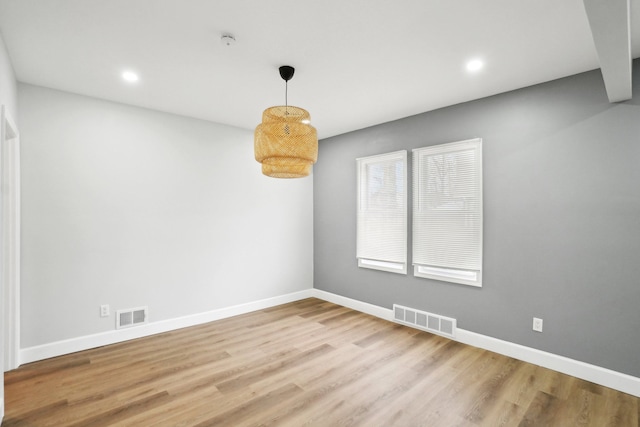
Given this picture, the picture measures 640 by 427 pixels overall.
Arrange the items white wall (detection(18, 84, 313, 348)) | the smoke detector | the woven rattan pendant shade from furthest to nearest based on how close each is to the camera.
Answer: white wall (detection(18, 84, 313, 348)) < the woven rattan pendant shade < the smoke detector

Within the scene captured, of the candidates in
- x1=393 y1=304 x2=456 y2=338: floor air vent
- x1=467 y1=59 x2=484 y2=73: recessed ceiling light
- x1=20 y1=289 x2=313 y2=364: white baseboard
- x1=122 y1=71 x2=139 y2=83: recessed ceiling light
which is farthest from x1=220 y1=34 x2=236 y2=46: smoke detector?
x1=393 y1=304 x2=456 y2=338: floor air vent

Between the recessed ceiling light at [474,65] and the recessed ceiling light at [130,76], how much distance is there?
3152mm

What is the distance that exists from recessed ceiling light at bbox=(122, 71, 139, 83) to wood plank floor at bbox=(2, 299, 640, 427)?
2866 mm

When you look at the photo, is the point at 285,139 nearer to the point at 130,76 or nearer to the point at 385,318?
the point at 130,76

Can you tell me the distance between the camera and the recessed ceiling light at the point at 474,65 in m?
2.63

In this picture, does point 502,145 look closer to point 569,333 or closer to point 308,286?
point 569,333

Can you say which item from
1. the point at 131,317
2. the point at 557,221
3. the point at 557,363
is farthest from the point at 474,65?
the point at 131,317

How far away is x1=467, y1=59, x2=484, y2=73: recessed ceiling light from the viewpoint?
8.63ft

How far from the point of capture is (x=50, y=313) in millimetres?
3119

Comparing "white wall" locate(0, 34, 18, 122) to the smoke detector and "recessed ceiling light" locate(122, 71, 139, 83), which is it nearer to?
"recessed ceiling light" locate(122, 71, 139, 83)

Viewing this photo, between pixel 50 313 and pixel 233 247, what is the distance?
6.94ft

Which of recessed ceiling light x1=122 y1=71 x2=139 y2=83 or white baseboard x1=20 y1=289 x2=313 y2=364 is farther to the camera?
white baseboard x1=20 y1=289 x2=313 y2=364

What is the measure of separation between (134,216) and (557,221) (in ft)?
15.3

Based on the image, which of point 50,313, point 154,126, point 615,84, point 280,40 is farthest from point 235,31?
point 50,313
